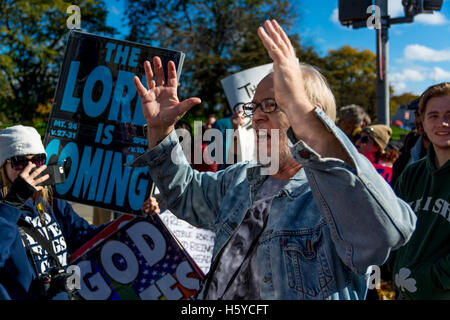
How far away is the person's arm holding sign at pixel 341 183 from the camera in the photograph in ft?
3.39

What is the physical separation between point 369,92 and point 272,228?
4839 centimetres

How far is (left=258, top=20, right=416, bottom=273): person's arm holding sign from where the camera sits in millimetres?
1034

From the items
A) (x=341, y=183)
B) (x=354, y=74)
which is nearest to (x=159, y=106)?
(x=341, y=183)

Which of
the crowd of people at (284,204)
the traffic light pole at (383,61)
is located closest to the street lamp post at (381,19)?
the traffic light pole at (383,61)

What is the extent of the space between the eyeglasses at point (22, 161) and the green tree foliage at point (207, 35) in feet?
73.6

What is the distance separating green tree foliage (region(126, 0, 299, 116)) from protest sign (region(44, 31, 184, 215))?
2197 centimetres

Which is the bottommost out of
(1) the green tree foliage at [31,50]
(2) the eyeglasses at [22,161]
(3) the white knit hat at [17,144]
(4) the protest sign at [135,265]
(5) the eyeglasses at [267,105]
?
(4) the protest sign at [135,265]

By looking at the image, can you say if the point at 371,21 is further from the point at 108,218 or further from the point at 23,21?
the point at 23,21

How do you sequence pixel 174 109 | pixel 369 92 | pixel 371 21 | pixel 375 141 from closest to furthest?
pixel 174 109 < pixel 371 21 < pixel 375 141 < pixel 369 92

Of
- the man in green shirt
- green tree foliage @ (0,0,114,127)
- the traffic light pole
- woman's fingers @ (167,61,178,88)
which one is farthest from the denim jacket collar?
green tree foliage @ (0,0,114,127)

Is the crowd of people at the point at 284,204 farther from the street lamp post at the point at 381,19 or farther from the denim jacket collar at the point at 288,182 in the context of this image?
the street lamp post at the point at 381,19

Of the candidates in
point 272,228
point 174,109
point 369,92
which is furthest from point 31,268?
point 369,92

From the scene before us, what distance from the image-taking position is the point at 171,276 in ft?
10.7

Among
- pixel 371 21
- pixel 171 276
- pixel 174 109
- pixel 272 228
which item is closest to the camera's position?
pixel 272 228
